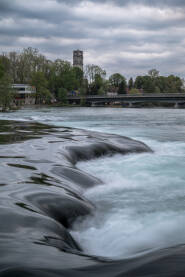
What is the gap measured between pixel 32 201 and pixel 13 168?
2492 millimetres

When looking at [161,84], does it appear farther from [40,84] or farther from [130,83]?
[40,84]

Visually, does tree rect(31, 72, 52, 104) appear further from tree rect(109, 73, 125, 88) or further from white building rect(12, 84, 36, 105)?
tree rect(109, 73, 125, 88)

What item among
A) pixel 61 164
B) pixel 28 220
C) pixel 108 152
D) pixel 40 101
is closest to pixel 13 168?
pixel 61 164

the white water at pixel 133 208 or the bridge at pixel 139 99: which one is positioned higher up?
the bridge at pixel 139 99

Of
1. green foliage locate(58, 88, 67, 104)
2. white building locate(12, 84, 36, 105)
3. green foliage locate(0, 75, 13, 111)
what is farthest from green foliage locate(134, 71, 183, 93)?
green foliage locate(0, 75, 13, 111)

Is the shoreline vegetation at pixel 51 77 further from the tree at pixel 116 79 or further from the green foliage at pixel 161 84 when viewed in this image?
the tree at pixel 116 79

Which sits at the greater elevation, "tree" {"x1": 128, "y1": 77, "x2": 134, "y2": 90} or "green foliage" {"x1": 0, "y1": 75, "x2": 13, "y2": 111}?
"tree" {"x1": 128, "y1": 77, "x2": 134, "y2": 90}

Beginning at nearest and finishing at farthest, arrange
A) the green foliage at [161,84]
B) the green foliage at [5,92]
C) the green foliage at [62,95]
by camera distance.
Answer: the green foliage at [5,92] < the green foliage at [62,95] < the green foliage at [161,84]

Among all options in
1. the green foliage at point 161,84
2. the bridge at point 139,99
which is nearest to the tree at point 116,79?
the green foliage at point 161,84

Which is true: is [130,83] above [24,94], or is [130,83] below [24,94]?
above

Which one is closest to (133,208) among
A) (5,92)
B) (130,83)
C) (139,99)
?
(5,92)

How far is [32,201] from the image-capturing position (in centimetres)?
517

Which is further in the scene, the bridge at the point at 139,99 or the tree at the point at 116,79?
the tree at the point at 116,79

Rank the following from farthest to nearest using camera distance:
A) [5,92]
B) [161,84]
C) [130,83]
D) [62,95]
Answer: [130,83]
[161,84]
[62,95]
[5,92]
